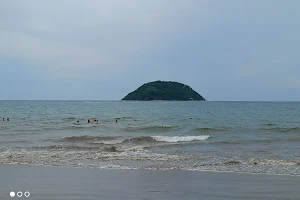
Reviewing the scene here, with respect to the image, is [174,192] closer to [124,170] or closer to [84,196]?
[84,196]

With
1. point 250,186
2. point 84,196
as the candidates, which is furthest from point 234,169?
point 84,196

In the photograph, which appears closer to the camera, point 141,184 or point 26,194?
point 26,194

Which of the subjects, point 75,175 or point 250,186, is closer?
point 250,186

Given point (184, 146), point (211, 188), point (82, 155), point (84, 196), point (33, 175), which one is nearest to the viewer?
point (84, 196)

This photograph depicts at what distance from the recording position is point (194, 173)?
1242 centimetres

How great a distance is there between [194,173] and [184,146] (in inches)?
353

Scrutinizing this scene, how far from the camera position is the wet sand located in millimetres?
9117

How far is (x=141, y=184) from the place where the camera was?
414 inches

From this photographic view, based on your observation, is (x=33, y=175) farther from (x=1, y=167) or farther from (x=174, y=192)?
(x=174, y=192)

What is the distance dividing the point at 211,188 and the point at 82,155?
29.7 feet

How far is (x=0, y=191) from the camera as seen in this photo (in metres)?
9.43

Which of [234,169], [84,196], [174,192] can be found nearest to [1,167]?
[84,196]

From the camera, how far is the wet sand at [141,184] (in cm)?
912

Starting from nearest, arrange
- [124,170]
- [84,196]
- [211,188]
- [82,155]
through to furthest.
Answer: [84,196]
[211,188]
[124,170]
[82,155]
